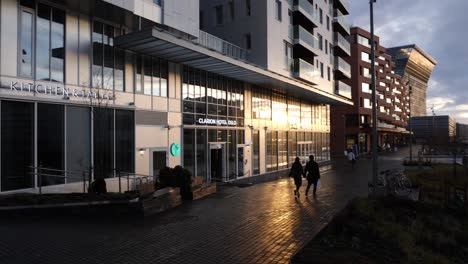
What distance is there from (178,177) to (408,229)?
762 centimetres

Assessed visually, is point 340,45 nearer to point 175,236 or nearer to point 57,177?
point 57,177

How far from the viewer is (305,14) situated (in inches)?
1319

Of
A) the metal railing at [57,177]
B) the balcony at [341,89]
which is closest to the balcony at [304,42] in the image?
the balcony at [341,89]

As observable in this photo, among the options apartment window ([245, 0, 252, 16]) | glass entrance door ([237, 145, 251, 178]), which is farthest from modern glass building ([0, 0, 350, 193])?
apartment window ([245, 0, 252, 16])

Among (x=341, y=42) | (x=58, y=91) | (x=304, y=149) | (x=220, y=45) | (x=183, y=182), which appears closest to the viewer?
(x=58, y=91)

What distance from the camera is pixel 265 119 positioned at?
2997 cm

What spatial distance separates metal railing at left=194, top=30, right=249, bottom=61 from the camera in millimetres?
22359

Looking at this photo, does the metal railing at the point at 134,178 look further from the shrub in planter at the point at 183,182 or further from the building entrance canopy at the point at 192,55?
the building entrance canopy at the point at 192,55

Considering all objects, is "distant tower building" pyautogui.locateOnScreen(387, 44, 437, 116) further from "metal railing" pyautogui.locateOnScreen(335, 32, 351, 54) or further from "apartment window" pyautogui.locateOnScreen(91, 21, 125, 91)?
"apartment window" pyautogui.locateOnScreen(91, 21, 125, 91)

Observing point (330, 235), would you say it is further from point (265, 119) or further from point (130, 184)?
point (265, 119)

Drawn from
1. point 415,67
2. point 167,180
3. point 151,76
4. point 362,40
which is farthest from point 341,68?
point 415,67

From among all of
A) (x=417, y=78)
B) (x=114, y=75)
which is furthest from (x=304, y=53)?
(x=417, y=78)

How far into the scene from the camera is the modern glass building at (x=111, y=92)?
506 inches

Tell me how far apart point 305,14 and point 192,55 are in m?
18.3
